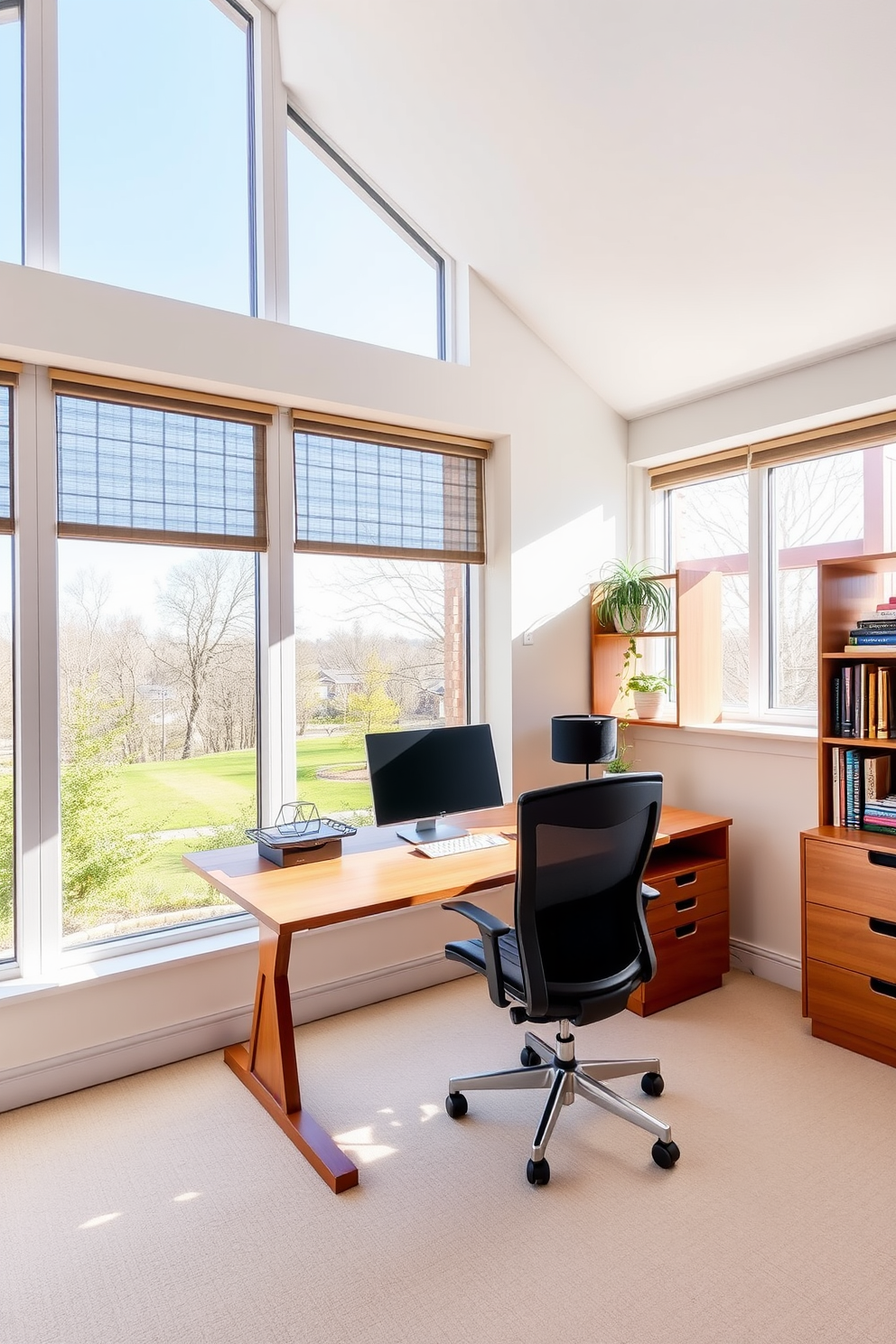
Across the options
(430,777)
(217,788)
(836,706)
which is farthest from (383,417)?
(836,706)

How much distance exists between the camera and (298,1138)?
7.45ft

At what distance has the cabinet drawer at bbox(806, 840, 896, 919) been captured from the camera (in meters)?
2.66

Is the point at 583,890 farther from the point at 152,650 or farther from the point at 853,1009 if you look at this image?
the point at 152,650

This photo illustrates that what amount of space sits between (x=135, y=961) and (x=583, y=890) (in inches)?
64.2

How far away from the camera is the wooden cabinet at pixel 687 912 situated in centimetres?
308

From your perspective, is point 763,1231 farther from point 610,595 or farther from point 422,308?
point 422,308

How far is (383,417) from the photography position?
333 centimetres

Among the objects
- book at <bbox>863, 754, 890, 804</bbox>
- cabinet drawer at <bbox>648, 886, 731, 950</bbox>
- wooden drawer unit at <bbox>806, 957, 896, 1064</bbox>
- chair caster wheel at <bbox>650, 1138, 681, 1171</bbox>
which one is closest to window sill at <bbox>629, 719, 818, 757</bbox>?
book at <bbox>863, 754, 890, 804</bbox>

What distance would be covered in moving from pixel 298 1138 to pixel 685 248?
3248mm

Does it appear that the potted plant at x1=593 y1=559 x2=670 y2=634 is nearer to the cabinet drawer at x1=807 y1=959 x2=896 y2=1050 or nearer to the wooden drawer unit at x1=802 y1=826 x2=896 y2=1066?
the wooden drawer unit at x1=802 y1=826 x2=896 y2=1066

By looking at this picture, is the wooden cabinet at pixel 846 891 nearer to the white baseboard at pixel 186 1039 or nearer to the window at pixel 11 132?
the white baseboard at pixel 186 1039

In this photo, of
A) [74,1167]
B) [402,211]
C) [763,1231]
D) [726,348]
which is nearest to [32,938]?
[74,1167]

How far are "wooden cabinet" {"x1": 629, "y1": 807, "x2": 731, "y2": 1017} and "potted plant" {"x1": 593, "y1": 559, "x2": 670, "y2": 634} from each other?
0.97 m

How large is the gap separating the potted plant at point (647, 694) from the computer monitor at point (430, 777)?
100cm
